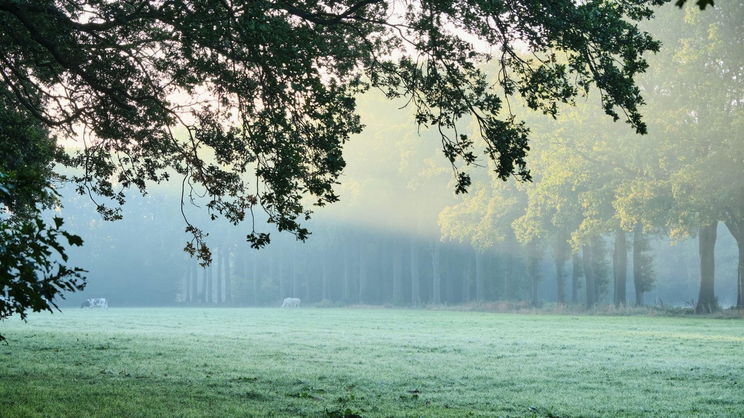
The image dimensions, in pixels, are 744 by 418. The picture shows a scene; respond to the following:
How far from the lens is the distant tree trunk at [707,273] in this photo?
45.2 metres

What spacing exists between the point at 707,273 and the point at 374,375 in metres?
32.5

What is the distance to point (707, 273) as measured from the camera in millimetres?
45531

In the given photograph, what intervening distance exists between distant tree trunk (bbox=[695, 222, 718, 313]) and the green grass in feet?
52.5

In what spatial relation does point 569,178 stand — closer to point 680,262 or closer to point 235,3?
point 235,3

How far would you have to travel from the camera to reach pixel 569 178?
50469 mm

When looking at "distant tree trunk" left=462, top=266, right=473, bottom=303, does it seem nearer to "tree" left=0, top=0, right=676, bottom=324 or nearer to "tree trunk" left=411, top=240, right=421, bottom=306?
"tree trunk" left=411, top=240, right=421, bottom=306

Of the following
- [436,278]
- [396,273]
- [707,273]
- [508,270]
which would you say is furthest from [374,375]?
[396,273]

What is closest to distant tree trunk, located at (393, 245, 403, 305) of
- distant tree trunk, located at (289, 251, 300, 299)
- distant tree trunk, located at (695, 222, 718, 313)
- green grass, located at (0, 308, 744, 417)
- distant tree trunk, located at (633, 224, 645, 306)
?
distant tree trunk, located at (289, 251, 300, 299)

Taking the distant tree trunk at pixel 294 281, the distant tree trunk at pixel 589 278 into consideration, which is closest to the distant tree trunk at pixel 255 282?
the distant tree trunk at pixel 294 281

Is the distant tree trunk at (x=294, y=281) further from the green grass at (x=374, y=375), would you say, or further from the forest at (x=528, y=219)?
the green grass at (x=374, y=375)

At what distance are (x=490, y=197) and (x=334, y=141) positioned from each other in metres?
50.7

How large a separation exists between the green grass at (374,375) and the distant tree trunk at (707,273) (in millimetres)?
16005

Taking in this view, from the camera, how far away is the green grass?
13.1 metres

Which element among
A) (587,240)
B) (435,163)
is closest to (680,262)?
(435,163)
